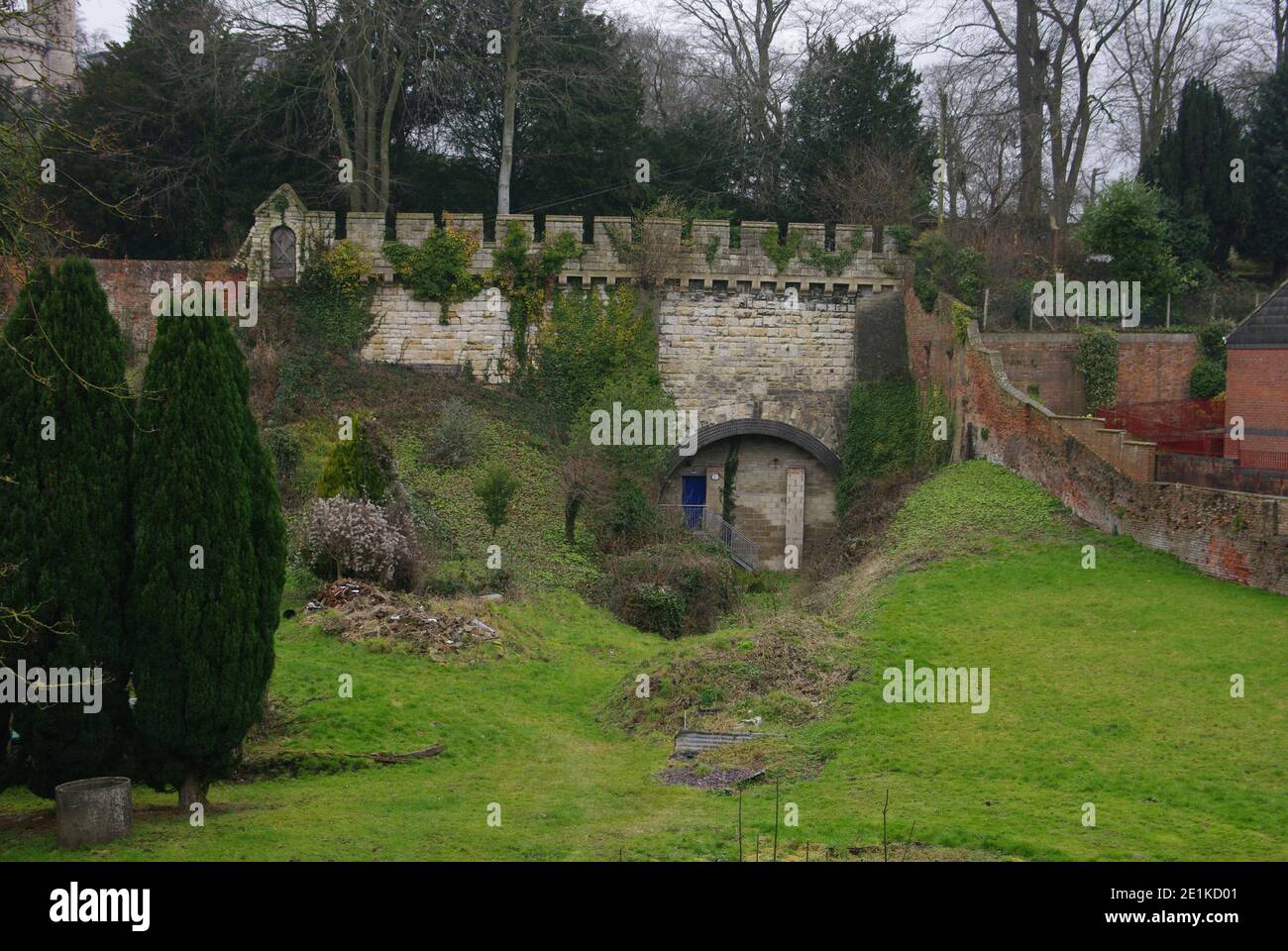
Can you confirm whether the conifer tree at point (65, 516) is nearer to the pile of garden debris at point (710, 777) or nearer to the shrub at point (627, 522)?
the pile of garden debris at point (710, 777)

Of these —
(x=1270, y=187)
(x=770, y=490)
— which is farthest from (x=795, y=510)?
→ (x=1270, y=187)

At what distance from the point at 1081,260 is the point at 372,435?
53.8 feet

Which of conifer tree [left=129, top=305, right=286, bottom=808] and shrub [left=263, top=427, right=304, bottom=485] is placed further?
shrub [left=263, top=427, right=304, bottom=485]

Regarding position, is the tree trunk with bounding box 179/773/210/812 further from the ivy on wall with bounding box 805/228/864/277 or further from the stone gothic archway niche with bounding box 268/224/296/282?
the ivy on wall with bounding box 805/228/864/277

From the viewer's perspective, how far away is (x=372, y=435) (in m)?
19.8

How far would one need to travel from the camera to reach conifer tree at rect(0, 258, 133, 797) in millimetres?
10102

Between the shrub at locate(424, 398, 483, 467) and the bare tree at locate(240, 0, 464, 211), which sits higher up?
the bare tree at locate(240, 0, 464, 211)

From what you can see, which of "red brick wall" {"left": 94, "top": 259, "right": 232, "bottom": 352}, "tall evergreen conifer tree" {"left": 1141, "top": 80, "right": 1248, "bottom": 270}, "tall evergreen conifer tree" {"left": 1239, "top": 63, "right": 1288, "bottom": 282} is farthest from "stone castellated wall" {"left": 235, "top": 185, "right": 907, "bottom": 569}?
"tall evergreen conifer tree" {"left": 1239, "top": 63, "right": 1288, "bottom": 282}

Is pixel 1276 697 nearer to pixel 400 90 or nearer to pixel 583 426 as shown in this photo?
pixel 583 426

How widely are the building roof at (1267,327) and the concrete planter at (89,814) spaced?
1917 cm

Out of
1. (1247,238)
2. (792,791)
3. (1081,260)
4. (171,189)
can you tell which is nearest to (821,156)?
(1081,260)

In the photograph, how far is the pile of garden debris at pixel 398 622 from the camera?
53.0ft

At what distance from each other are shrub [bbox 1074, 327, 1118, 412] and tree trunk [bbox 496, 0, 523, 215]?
11.9m

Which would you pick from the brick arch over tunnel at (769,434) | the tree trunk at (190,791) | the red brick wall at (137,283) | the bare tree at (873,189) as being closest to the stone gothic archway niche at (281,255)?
the red brick wall at (137,283)
